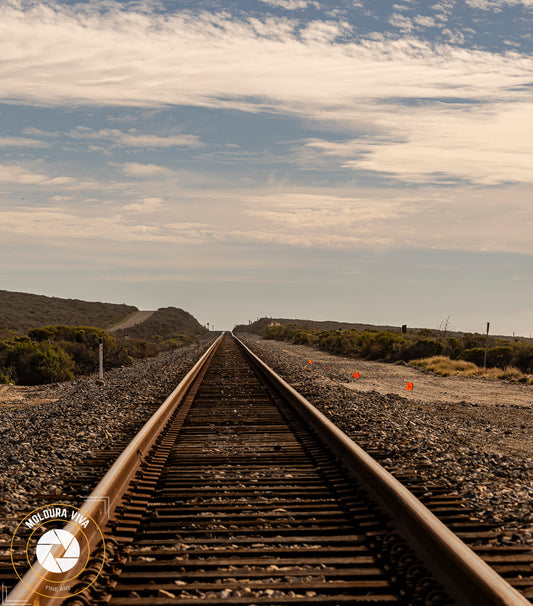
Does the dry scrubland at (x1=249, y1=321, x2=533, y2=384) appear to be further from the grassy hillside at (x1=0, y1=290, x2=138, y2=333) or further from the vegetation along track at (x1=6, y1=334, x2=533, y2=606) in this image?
the grassy hillside at (x1=0, y1=290, x2=138, y2=333)

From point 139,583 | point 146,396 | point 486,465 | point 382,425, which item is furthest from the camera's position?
point 146,396

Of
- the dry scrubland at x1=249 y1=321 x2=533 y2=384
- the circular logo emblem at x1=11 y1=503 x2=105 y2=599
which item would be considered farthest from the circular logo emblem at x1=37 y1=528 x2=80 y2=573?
the dry scrubland at x1=249 y1=321 x2=533 y2=384

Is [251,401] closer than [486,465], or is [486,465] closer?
[486,465]

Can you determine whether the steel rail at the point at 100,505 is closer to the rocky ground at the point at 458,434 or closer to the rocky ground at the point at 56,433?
the rocky ground at the point at 56,433

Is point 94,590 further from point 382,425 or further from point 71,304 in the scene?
point 71,304

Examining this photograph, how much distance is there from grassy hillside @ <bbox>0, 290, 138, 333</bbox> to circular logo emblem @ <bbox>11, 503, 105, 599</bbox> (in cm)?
5646

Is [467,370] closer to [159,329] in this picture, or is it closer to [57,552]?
[57,552]

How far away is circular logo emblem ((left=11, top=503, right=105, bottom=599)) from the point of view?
3.81 meters

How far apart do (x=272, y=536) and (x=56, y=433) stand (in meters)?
5.48

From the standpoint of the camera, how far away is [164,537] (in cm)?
489

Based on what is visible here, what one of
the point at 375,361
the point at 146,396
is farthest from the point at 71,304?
the point at 146,396

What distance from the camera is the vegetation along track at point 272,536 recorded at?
3.85 meters

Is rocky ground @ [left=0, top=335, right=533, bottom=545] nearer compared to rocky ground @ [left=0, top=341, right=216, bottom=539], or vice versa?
rocky ground @ [left=0, top=335, right=533, bottom=545]

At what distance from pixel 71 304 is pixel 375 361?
93875 millimetres
